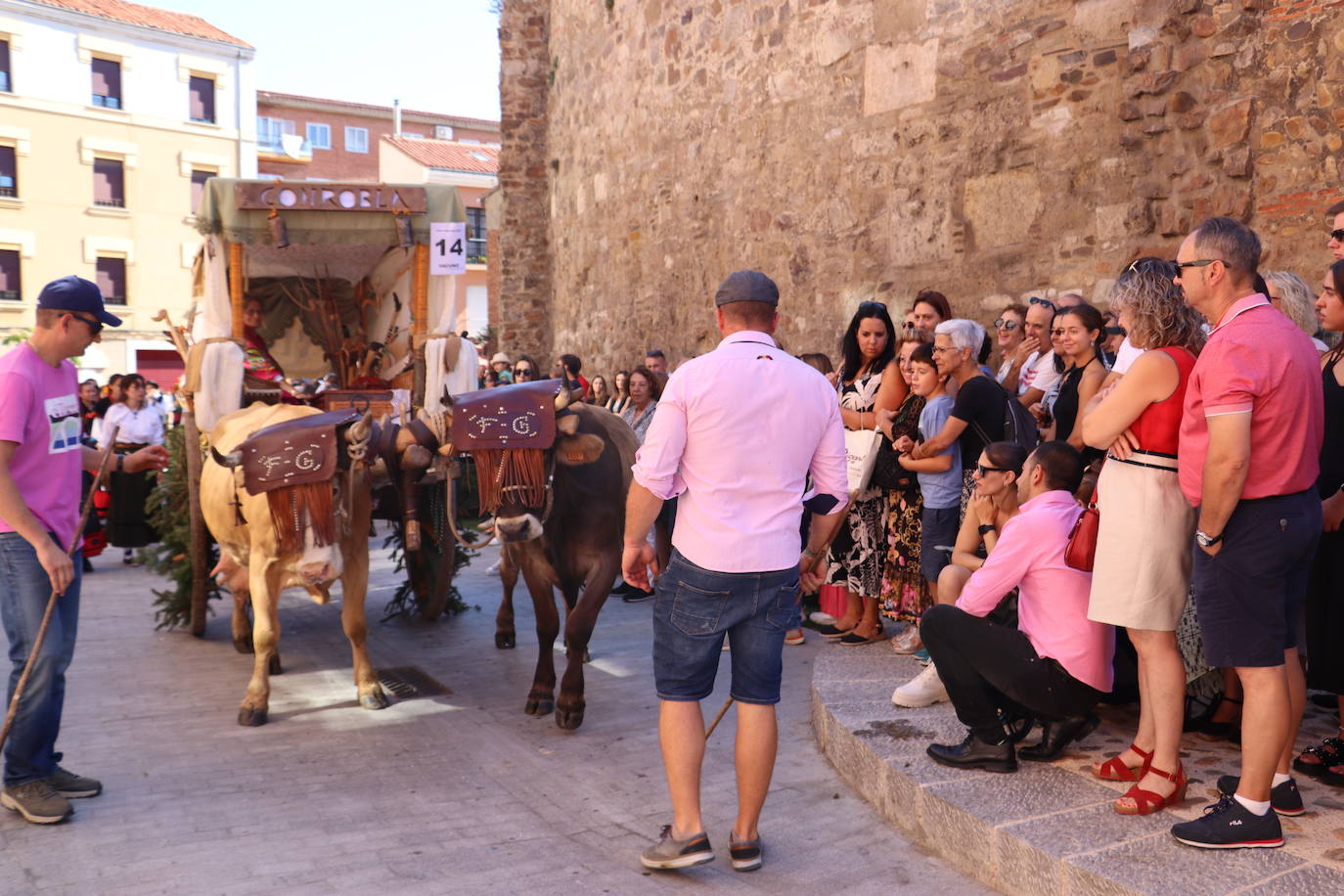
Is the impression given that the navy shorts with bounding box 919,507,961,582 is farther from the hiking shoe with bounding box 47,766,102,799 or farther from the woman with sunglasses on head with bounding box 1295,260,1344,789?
the hiking shoe with bounding box 47,766,102,799

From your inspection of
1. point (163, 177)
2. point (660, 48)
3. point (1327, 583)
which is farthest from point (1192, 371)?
point (163, 177)

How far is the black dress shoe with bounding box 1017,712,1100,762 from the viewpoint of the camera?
4473 millimetres

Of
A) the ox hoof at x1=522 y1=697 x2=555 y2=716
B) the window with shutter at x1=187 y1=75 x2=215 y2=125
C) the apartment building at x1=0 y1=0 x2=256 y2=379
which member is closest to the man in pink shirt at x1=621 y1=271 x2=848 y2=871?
the ox hoof at x1=522 y1=697 x2=555 y2=716

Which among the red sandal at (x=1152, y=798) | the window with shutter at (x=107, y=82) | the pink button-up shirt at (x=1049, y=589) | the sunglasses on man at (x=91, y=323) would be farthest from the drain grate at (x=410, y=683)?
the window with shutter at (x=107, y=82)

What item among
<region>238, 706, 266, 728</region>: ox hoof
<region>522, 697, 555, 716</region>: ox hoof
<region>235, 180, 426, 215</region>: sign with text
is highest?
<region>235, 180, 426, 215</region>: sign with text

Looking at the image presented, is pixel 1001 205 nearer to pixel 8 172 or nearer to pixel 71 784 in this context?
pixel 71 784

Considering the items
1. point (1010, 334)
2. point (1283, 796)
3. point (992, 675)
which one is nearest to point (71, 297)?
point (992, 675)

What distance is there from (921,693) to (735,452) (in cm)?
208

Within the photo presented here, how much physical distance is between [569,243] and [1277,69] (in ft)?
39.5

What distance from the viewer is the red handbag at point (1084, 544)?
4219 millimetres

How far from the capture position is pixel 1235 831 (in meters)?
3.54

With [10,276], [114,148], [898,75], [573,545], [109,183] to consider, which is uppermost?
[114,148]

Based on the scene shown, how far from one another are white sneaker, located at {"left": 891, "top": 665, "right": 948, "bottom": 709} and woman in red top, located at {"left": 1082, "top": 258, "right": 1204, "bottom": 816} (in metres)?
1.39

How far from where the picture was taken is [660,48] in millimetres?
13820
